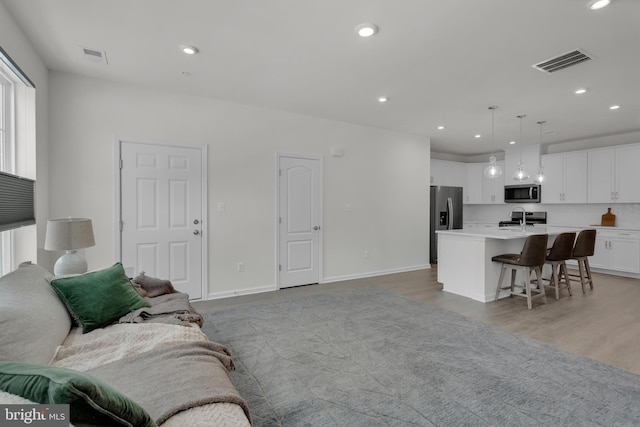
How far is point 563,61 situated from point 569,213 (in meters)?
4.96

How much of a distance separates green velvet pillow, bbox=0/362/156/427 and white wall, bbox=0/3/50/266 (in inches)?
103

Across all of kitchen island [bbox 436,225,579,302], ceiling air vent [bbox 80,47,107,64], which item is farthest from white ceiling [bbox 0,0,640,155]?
kitchen island [bbox 436,225,579,302]

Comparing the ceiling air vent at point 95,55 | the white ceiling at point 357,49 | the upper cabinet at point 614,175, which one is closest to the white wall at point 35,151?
the white ceiling at point 357,49

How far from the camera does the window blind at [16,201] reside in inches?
82.4

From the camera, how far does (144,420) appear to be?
0.90 meters

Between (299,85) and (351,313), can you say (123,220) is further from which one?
(351,313)

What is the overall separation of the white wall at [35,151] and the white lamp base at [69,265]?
0.46 meters

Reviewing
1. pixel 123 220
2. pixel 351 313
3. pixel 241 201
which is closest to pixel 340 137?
pixel 241 201

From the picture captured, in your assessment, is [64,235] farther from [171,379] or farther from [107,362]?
[171,379]

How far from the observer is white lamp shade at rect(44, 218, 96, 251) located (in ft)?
8.26

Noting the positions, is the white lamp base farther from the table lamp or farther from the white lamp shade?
the white lamp shade

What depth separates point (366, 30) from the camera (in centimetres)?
249

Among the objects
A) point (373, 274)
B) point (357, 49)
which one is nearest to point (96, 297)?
point (357, 49)

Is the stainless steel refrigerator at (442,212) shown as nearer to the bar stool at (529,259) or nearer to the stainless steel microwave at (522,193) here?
the stainless steel microwave at (522,193)
